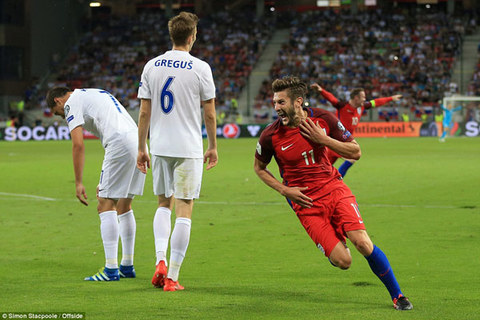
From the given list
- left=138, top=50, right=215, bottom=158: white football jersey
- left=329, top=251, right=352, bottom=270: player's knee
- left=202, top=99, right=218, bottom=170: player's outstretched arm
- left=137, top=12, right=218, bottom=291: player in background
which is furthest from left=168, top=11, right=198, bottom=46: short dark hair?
left=329, top=251, right=352, bottom=270: player's knee

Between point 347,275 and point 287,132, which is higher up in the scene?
point 287,132

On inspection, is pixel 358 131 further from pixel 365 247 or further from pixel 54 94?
pixel 365 247

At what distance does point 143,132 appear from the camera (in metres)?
7.06

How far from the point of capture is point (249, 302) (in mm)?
6551

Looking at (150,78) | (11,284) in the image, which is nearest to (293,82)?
(150,78)

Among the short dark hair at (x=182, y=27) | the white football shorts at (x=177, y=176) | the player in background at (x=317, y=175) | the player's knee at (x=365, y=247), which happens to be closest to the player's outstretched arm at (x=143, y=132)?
the white football shorts at (x=177, y=176)

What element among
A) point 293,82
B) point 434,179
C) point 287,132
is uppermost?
point 293,82

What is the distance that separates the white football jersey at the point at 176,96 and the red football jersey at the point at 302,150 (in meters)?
0.73

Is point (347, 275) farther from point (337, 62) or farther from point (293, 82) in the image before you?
point (337, 62)

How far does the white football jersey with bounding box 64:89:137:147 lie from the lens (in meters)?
7.66

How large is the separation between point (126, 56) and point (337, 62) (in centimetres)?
1546

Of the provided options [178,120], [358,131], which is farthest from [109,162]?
[358,131]

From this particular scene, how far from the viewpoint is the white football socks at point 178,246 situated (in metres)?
7.03

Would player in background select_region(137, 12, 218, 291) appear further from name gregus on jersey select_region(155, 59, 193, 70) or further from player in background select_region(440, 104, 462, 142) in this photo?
player in background select_region(440, 104, 462, 142)
